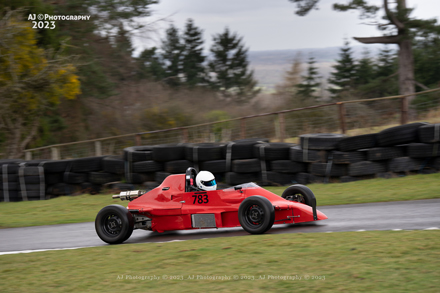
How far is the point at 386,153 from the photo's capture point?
10586 millimetres

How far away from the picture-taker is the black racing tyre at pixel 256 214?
6.34 m

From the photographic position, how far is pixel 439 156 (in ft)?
33.7

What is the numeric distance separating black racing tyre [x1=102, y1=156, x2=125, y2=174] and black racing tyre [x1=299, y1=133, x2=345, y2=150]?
5102mm

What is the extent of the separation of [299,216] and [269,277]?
7.61ft

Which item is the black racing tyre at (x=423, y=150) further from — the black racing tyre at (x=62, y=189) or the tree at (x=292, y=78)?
the tree at (x=292, y=78)

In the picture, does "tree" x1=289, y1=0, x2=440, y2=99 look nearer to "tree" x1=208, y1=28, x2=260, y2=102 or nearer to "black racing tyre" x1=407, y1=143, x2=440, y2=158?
"black racing tyre" x1=407, y1=143, x2=440, y2=158

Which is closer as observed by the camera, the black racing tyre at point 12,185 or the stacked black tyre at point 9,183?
the stacked black tyre at point 9,183

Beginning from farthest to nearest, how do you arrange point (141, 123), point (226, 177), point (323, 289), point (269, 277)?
point (141, 123), point (226, 177), point (269, 277), point (323, 289)

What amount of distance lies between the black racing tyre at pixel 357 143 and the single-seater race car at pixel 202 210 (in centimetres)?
393

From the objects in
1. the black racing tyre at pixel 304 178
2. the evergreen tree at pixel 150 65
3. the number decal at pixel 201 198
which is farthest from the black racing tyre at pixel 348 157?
the evergreen tree at pixel 150 65

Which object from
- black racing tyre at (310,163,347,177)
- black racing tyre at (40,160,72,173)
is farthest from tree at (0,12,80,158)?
black racing tyre at (310,163,347,177)

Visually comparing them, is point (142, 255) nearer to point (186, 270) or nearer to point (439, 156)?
point (186, 270)

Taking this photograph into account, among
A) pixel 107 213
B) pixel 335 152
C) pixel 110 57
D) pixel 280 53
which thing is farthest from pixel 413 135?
pixel 280 53

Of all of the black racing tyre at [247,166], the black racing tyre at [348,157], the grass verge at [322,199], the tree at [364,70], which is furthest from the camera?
the tree at [364,70]
